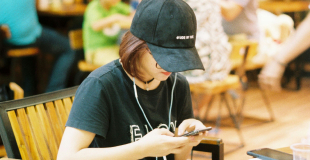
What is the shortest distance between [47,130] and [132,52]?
521 millimetres

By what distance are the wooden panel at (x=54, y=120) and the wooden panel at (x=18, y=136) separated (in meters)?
0.14

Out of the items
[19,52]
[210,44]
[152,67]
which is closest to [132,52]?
[152,67]

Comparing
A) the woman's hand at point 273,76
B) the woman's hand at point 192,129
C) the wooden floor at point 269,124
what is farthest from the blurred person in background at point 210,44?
the woman's hand at point 192,129

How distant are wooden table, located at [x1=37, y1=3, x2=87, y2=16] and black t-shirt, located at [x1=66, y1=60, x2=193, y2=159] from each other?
10.1 feet

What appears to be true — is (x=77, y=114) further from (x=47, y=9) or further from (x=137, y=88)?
(x=47, y=9)

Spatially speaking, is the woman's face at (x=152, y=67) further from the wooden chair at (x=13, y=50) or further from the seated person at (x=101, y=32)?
the wooden chair at (x=13, y=50)

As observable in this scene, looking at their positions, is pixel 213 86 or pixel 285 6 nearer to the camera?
pixel 213 86

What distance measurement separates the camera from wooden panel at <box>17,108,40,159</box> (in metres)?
1.33

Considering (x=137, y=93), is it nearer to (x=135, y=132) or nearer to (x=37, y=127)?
(x=135, y=132)

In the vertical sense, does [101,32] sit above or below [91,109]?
above

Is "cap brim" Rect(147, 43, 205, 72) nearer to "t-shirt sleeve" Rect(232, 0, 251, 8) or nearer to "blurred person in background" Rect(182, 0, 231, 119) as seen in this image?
"blurred person in background" Rect(182, 0, 231, 119)

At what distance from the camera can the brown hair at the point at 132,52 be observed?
1.13 meters

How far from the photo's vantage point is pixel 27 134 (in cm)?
134

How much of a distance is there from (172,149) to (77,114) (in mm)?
316
